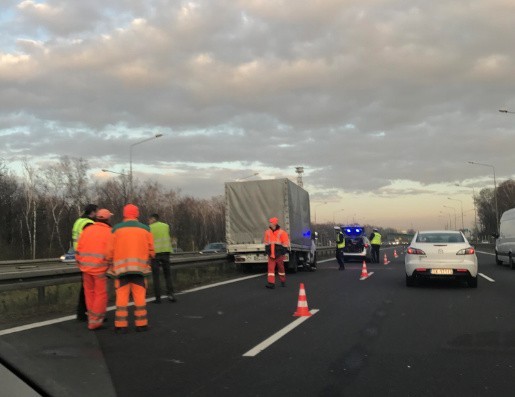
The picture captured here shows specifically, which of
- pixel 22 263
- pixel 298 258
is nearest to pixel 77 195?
pixel 22 263

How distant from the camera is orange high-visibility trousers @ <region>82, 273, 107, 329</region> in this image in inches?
309

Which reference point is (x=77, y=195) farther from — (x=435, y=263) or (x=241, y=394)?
(x=241, y=394)

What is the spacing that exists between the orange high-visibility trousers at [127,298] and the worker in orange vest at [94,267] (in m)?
0.29

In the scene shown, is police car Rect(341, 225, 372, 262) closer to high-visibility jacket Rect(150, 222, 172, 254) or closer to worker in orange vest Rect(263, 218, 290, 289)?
worker in orange vest Rect(263, 218, 290, 289)

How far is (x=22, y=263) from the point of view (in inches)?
1188

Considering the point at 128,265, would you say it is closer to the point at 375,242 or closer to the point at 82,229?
the point at 82,229

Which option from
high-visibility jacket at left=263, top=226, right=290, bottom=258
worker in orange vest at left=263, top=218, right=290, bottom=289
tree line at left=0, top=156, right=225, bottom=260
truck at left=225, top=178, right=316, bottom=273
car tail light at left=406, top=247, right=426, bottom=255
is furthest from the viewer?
tree line at left=0, top=156, right=225, bottom=260

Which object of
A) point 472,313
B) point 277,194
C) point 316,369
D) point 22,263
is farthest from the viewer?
point 22,263

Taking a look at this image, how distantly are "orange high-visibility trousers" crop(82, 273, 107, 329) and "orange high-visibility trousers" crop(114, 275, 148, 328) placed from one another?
0.25 metres

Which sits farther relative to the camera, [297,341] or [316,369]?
[297,341]

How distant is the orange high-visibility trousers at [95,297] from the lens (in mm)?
7852

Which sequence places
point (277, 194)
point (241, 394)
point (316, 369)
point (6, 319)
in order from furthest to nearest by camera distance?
point (277, 194)
point (6, 319)
point (316, 369)
point (241, 394)

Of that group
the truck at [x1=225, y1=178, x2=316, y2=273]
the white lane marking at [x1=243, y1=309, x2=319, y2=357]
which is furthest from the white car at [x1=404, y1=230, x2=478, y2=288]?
the truck at [x1=225, y1=178, x2=316, y2=273]

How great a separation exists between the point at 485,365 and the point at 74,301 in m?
8.33
